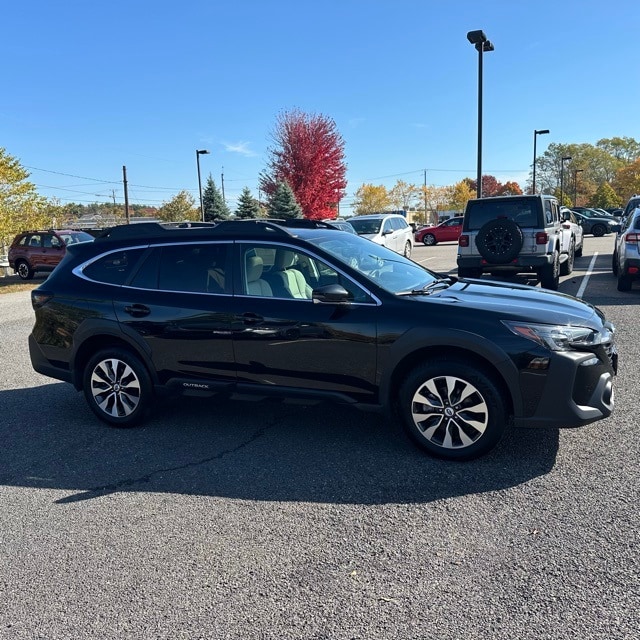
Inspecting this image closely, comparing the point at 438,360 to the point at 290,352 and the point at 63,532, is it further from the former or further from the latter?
the point at 63,532

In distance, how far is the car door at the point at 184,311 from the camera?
15.4 feet

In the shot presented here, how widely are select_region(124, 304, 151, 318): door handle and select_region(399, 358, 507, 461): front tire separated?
7.34 feet

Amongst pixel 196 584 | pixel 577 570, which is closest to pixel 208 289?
pixel 196 584

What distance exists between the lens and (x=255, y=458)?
14.2ft

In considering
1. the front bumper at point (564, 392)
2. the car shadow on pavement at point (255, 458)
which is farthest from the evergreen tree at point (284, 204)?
the front bumper at point (564, 392)

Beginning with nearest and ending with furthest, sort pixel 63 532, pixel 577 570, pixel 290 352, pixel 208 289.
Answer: pixel 577 570 < pixel 63 532 < pixel 290 352 < pixel 208 289

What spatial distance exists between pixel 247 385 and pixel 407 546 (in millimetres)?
1952

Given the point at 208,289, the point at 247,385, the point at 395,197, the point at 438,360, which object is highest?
the point at 395,197

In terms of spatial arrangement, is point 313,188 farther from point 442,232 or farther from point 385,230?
point 385,230

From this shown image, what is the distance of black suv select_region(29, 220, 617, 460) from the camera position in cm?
392

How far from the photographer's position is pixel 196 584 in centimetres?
286

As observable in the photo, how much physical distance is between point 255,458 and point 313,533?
3.80ft

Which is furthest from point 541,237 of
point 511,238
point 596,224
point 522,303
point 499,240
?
point 596,224

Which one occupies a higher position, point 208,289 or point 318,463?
point 208,289
